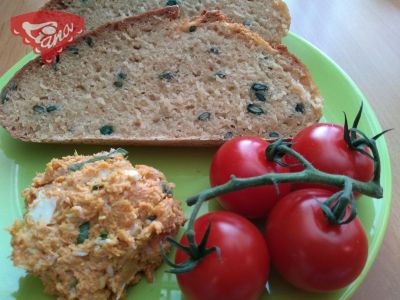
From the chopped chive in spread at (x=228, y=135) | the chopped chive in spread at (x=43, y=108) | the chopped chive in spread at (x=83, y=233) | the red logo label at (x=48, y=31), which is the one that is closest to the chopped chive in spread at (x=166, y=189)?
the chopped chive in spread at (x=83, y=233)

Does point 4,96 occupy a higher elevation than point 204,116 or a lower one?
lower

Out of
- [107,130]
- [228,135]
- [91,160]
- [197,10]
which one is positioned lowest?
[107,130]

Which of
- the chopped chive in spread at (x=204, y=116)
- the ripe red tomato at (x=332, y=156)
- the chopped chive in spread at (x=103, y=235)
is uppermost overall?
the ripe red tomato at (x=332, y=156)

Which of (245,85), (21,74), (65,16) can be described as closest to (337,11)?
(245,85)

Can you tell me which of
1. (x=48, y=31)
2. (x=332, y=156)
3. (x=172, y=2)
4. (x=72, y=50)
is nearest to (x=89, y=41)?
(x=72, y=50)

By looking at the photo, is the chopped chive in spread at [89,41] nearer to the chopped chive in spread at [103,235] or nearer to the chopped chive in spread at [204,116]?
the chopped chive in spread at [204,116]

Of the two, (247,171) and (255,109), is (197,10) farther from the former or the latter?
(247,171)
